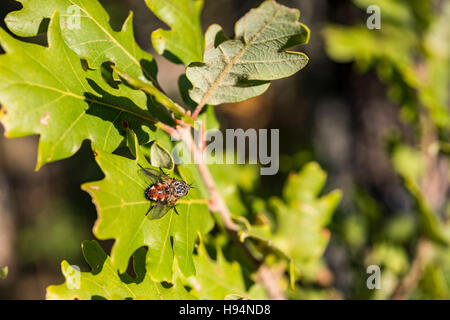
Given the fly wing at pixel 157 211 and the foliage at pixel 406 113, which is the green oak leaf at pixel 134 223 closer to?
the fly wing at pixel 157 211

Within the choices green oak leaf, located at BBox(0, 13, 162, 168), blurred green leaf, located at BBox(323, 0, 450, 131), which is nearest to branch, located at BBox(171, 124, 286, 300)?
green oak leaf, located at BBox(0, 13, 162, 168)

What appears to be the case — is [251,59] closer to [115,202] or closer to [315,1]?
[115,202]

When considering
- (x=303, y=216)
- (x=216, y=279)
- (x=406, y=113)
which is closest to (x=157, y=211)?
(x=216, y=279)

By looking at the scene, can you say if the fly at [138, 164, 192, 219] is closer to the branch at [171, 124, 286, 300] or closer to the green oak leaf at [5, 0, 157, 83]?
the branch at [171, 124, 286, 300]

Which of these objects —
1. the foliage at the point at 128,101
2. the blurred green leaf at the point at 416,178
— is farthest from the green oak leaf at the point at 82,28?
the blurred green leaf at the point at 416,178
